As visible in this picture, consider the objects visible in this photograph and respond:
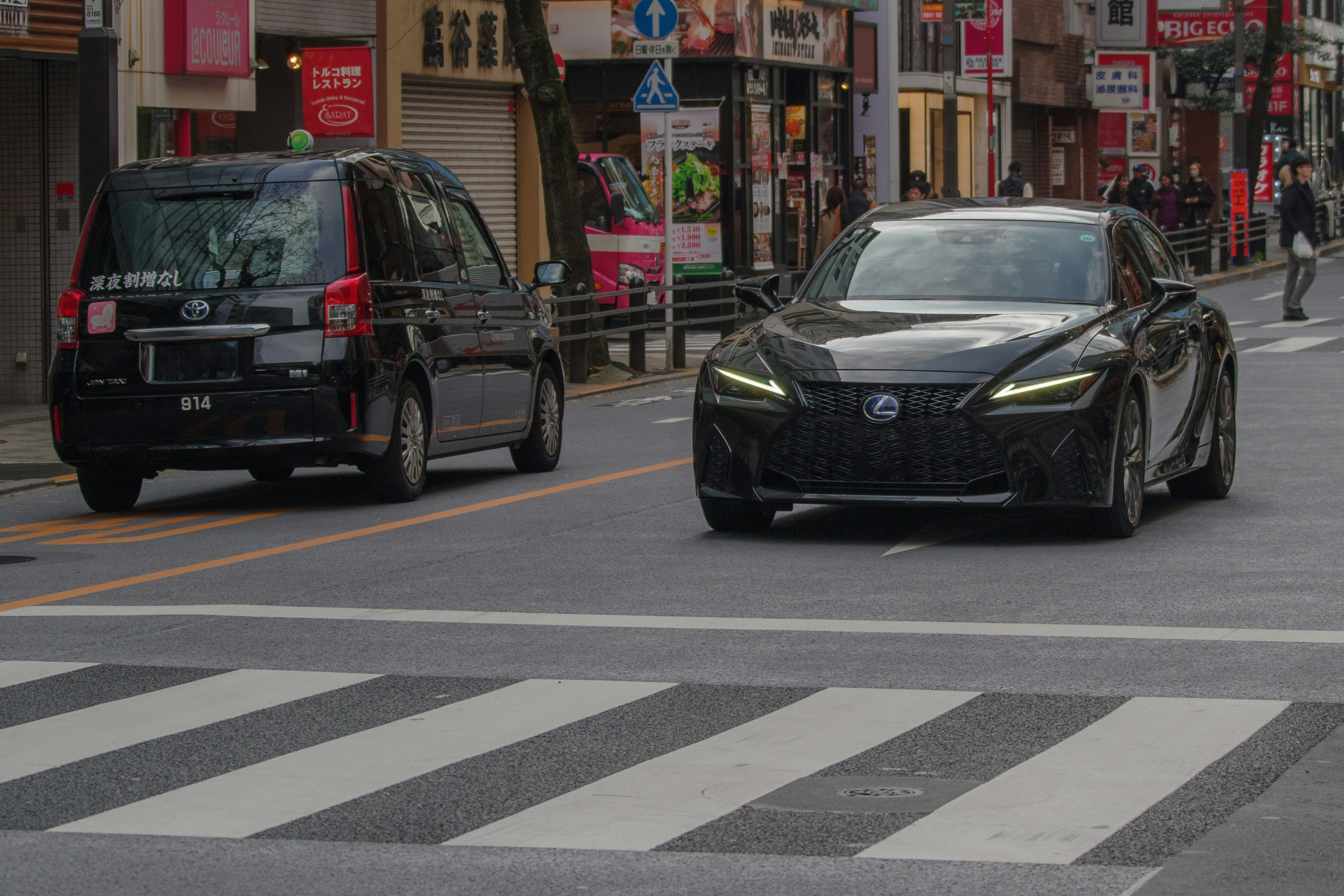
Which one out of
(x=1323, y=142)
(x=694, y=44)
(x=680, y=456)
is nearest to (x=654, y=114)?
(x=694, y=44)

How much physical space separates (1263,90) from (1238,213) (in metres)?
4.75

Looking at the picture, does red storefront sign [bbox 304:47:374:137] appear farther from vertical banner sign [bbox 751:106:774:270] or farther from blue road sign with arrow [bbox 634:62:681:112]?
vertical banner sign [bbox 751:106:774:270]

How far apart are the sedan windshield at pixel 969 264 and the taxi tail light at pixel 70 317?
4047mm

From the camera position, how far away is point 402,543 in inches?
455

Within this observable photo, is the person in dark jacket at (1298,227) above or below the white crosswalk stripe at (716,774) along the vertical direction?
above

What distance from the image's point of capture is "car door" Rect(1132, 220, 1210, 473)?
11.9 meters

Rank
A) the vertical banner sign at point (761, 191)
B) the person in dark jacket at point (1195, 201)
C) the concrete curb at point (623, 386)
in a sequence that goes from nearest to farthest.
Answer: the concrete curb at point (623, 386), the vertical banner sign at point (761, 191), the person in dark jacket at point (1195, 201)

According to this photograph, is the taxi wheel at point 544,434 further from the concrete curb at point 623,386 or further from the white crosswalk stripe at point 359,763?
the white crosswalk stripe at point 359,763

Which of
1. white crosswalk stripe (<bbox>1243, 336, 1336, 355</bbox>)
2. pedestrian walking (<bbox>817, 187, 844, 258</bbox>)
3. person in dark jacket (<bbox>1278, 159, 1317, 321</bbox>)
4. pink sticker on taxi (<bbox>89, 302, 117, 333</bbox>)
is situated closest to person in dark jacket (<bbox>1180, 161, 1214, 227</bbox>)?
person in dark jacket (<bbox>1278, 159, 1317, 321</bbox>)

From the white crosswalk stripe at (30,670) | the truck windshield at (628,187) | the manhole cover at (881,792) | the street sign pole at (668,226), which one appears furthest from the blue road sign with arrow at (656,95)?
the manhole cover at (881,792)

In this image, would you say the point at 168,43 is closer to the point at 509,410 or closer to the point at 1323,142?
the point at 509,410

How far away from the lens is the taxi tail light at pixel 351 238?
1279 cm

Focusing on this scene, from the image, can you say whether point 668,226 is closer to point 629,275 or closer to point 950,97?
point 629,275

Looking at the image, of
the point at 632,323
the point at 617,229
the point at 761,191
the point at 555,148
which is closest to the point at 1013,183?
the point at 761,191
